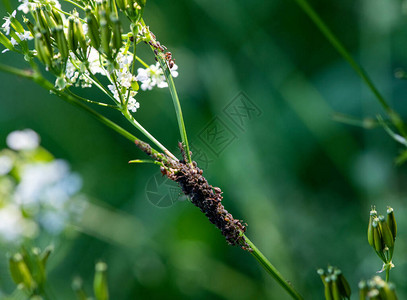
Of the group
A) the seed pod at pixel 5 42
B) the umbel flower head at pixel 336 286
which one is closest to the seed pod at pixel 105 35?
the seed pod at pixel 5 42

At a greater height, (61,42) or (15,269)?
(61,42)

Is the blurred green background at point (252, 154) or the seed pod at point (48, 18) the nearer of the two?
the seed pod at point (48, 18)

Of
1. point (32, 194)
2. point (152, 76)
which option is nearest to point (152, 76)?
point (152, 76)

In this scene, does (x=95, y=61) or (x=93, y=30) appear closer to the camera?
(x=93, y=30)

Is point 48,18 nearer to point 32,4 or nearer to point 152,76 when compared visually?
point 32,4

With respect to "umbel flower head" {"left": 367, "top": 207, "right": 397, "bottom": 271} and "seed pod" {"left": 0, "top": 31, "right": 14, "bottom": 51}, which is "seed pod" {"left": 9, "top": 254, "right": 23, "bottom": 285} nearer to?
"seed pod" {"left": 0, "top": 31, "right": 14, "bottom": 51}

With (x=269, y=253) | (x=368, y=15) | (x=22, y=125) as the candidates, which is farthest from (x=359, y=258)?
(x=22, y=125)

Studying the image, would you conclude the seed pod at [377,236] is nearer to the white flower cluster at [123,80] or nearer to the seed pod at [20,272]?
the white flower cluster at [123,80]

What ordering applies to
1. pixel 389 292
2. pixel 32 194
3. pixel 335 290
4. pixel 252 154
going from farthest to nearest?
pixel 252 154 → pixel 32 194 → pixel 335 290 → pixel 389 292
